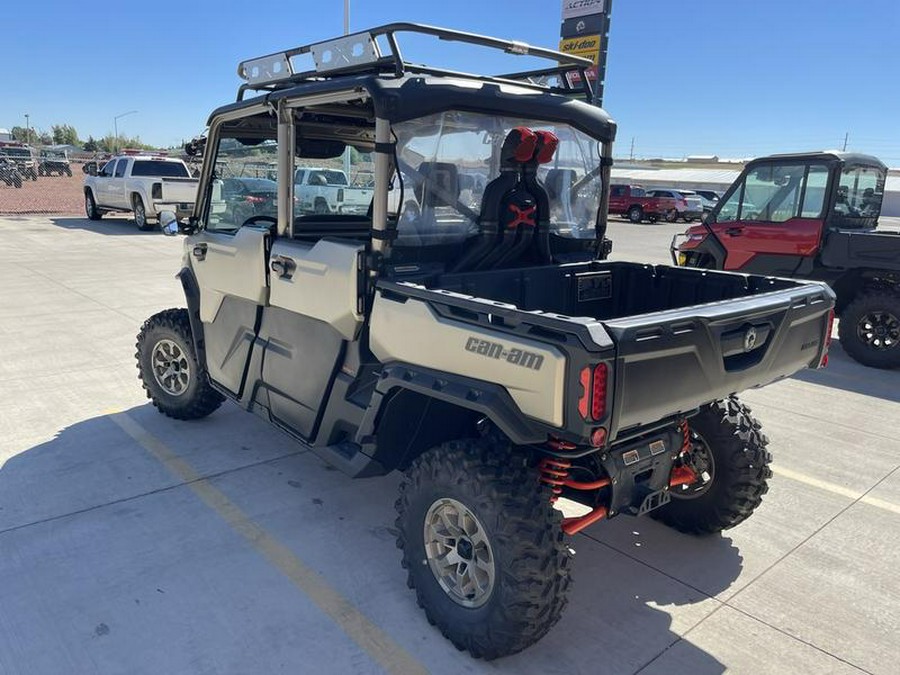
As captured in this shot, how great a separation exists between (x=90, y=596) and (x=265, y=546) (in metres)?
0.82

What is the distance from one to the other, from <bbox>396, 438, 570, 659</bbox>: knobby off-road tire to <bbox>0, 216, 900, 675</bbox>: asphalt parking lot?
6.5 inches

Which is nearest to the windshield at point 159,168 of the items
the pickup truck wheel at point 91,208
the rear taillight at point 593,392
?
the pickup truck wheel at point 91,208

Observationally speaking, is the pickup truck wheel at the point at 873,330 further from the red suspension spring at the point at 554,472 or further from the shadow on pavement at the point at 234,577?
the red suspension spring at the point at 554,472

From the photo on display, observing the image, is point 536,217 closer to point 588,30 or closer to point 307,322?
point 307,322

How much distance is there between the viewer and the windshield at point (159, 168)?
18938 mm

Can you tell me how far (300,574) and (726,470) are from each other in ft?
7.32

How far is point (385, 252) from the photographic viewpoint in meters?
3.30

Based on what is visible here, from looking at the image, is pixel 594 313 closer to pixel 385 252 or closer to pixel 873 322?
pixel 385 252

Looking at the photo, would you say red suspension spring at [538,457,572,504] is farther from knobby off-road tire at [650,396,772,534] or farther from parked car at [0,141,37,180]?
parked car at [0,141,37,180]

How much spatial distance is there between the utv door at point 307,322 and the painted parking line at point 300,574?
58cm

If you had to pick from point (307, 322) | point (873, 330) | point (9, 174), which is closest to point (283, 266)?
point (307, 322)

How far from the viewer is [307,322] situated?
12.3ft

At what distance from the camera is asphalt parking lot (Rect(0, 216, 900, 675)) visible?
2883 mm

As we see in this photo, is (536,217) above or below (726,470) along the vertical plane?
above
